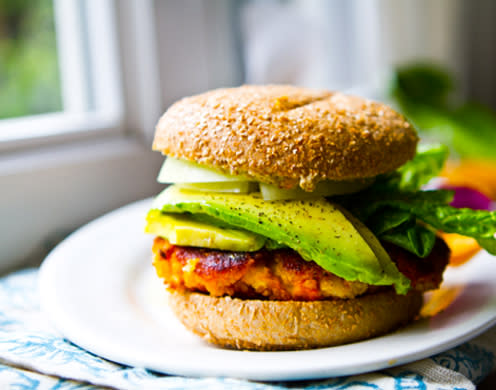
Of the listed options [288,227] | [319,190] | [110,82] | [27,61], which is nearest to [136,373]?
[288,227]

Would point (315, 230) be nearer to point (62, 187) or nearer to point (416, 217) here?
point (416, 217)

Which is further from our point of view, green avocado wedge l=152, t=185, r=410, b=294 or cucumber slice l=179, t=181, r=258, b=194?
→ cucumber slice l=179, t=181, r=258, b=194

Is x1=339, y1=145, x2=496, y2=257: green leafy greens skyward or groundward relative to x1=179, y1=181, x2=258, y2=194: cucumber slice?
groundward

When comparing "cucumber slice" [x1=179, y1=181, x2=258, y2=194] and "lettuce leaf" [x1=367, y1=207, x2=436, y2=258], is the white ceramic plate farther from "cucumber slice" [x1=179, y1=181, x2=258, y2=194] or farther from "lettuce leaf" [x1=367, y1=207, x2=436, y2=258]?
"cucumber slice" [x1=179, y1=181, x2=258, y2=194]

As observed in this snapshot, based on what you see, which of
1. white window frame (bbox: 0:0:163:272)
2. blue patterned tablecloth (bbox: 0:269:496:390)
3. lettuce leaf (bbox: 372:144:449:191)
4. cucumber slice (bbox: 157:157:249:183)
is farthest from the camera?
white window frame (bbox: 0:0:163:272)

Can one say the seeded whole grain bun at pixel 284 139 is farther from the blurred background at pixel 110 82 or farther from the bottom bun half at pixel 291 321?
the blurred background at pixel 110 82

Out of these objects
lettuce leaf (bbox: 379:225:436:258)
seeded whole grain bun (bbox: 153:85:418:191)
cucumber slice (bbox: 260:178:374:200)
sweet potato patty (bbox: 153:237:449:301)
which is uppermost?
seeded whole grain bun (bbox: 153:85:418:191)

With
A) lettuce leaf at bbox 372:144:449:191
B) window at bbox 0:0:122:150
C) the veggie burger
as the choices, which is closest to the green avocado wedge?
the veggie burger
